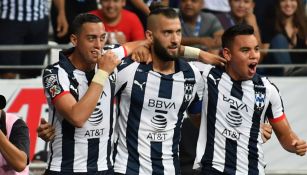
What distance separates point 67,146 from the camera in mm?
9156

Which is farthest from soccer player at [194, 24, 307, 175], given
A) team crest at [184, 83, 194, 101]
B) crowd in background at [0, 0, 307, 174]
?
crowd in background at [0, 0, 307, 174]

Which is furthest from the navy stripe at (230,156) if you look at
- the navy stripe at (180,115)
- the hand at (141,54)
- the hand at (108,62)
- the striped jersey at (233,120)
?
the hand at (108,62)

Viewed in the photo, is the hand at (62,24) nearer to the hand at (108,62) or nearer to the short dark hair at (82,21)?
the short dark hair at (82,21)

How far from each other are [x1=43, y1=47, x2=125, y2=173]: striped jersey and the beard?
49cm

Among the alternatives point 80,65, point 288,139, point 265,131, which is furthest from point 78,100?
point 288,139

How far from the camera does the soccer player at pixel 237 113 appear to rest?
31.6ft

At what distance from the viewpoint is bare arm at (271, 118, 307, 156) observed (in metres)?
9.64

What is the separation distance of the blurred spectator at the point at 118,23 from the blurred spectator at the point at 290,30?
1812mm

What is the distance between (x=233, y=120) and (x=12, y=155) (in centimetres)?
216

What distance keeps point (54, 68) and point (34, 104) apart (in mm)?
4007

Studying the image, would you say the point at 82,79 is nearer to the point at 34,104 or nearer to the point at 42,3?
A: the point at 34,104

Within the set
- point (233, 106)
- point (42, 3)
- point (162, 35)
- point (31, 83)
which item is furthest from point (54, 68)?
point (42, 3)

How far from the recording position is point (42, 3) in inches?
547

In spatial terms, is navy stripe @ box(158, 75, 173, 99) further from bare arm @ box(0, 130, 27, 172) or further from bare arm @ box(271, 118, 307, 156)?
bare arm @ box(0, 130, 27, 172)
